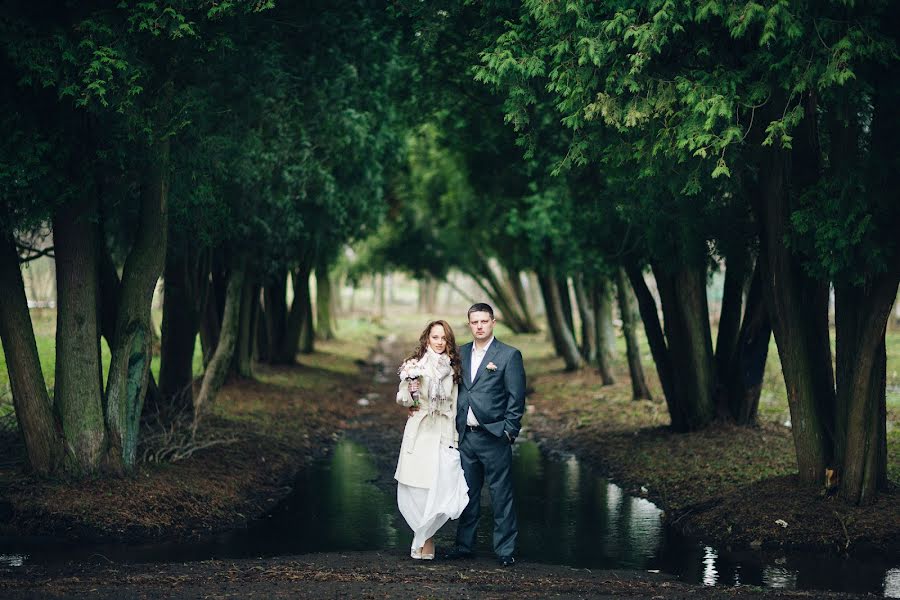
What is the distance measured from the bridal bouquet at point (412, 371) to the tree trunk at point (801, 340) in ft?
14.3

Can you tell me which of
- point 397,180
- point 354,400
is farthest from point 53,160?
point 397,180

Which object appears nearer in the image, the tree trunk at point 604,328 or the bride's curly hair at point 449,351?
the bride's curly hair at point 449,351

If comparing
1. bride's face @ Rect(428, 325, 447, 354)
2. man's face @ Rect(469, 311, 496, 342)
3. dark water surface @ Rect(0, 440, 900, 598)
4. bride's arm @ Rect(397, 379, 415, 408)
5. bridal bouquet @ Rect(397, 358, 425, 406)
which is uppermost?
man's face @ Rect(469, 311, 496, 342)

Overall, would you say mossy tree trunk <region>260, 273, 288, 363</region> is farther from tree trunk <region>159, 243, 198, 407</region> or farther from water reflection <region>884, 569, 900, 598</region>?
water reflection <region>884, 569, 900, 598</region>

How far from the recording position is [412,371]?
9.11 metres

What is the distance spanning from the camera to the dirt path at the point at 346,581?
7.84 metres

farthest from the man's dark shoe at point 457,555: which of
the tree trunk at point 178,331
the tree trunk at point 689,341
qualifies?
the tree trunk at point 178,331

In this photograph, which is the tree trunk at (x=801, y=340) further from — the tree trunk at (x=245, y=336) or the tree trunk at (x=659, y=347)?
the tree trunk at (x=245, y=336)

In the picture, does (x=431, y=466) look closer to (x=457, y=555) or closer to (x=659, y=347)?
(x=457, y=555)

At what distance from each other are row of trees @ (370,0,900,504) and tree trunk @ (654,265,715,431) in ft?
0.50

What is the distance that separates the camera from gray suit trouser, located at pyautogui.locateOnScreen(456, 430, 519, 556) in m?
9.27

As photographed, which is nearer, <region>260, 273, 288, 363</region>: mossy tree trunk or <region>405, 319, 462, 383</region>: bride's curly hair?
<region>405, 319, 462, 383</region>: bride's curly hair

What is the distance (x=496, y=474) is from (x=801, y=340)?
4160 millimetres

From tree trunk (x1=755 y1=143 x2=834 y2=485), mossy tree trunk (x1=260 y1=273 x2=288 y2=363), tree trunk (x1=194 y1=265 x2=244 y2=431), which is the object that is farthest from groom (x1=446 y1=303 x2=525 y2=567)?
mossy tree trunk (x1=260 y1=273 x2=288 y2=363)
